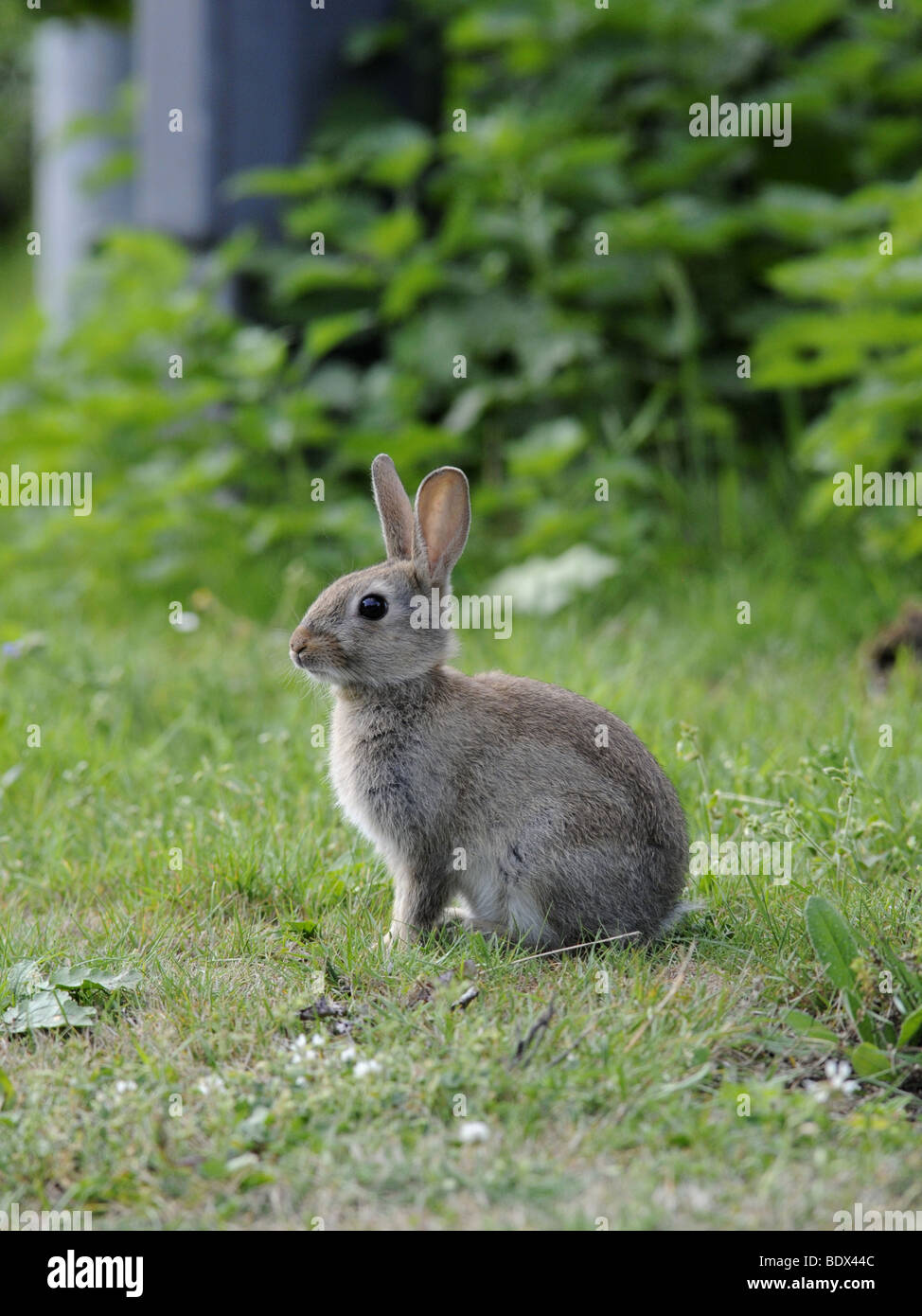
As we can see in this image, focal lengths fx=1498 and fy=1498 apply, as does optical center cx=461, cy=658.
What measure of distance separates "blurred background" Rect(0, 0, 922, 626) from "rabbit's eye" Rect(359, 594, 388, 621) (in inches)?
109

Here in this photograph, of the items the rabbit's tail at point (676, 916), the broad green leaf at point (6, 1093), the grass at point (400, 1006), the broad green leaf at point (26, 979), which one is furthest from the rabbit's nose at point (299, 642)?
the broad green leaf at point (6, 1093)

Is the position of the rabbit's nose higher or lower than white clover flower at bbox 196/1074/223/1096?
higher

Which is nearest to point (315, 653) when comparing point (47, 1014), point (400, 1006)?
point (400, 1006)

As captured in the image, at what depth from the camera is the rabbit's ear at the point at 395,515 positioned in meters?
4.46

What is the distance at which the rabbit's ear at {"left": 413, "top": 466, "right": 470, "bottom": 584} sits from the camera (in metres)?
4.35

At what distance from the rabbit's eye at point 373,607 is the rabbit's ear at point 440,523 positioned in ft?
0.54

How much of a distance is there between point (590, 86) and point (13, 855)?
548 cm

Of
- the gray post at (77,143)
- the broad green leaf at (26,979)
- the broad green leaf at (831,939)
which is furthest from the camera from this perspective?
the gray post at (77,143)

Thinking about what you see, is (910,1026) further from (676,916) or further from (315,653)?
(315,653)

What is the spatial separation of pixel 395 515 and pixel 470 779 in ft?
2.80

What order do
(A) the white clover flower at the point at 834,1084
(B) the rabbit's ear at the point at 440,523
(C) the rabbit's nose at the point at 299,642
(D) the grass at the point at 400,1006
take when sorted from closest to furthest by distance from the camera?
(D) the grass at the point at 400,1006, (A) the white clover flower at the point at 834,1084, (C) the rabbit's nose at the point at 299,642, (B) the rabbit's ear at the point at 440,523

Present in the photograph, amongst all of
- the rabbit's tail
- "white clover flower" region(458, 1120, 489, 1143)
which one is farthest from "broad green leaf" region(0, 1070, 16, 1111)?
the rabbit's tail

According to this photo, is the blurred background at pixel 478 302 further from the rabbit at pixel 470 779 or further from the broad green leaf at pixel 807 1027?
the broad green leaf at pixel 807 1027

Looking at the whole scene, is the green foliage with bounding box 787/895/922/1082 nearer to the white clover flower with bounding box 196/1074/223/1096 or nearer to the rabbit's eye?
the white clover flower with bounding box 196/1074/223/1096
